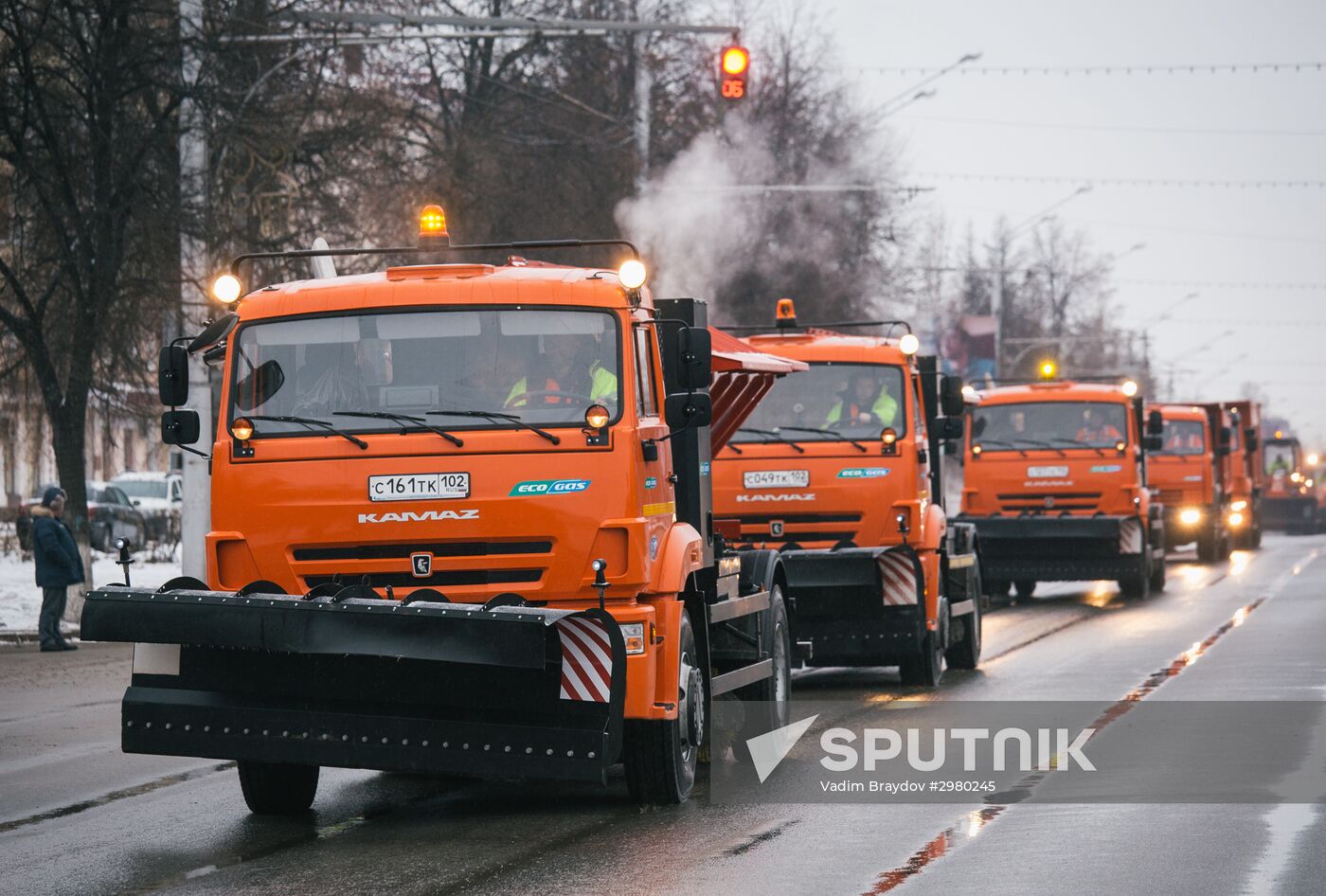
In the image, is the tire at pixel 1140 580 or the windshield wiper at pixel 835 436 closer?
the windshield wiper at pixel 835 436

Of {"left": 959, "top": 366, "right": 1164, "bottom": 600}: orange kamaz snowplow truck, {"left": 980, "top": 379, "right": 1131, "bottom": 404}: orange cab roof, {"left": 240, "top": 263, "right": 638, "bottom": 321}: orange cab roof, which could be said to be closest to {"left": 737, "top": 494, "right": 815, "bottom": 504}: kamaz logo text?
{"left": 240, "top": 263, "right": 638, "bottom": 321}: orange cab roof

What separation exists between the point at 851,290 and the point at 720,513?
29500 millimetres

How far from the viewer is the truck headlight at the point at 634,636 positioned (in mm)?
9367

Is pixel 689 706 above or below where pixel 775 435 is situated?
below

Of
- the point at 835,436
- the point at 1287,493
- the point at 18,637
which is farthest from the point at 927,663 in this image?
the point at 1287,493

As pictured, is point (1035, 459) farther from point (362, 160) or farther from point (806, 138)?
point (806, 138)

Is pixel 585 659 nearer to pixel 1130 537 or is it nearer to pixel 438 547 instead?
pixel 438 547

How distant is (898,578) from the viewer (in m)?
15.4

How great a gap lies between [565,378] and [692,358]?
2.26 ft

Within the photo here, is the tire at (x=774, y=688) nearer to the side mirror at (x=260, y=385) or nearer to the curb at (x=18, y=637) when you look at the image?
the side mirror at (x=260, y=385)

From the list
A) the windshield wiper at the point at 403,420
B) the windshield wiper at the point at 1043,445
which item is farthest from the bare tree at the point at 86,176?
the windshield wiper at the point at 403,420

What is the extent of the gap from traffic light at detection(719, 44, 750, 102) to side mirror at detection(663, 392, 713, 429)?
1113cm

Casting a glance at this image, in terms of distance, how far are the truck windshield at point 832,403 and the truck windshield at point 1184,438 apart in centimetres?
2100

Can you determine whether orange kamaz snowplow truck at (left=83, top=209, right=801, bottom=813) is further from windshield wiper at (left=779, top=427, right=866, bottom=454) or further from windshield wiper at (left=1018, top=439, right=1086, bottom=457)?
windshield wiper at (left=1018, top=439, right=1086, bottom=457)
